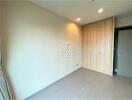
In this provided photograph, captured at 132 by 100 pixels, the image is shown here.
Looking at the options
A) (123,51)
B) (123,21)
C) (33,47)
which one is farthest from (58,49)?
(123,21)

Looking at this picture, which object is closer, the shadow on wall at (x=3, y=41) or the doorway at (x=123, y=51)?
the shadow on wall at (x=3, y=41)

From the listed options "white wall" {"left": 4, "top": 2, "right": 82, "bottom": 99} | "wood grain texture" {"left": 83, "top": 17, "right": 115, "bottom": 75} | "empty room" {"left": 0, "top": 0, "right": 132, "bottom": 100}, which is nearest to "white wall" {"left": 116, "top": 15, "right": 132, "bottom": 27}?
"empty room" {"left": 0, "top": 0, "right": 132, "bottom": 100}

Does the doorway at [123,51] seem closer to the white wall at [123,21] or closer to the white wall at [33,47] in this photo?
the white wall at [123,21]

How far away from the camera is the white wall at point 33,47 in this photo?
7.03ft

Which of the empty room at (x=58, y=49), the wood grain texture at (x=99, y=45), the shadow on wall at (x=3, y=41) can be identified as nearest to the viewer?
the shadow on wall at (x=3, y=41)

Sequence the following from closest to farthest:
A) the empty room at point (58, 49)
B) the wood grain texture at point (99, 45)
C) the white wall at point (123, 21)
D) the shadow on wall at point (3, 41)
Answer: the shadow on wall at point (3, 41)
the empty room at point (58, 49)
the white wall at point (123, 21)
the wood grain texture at point (99, 45)

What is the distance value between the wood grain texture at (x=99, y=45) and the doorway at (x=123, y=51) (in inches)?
16.9

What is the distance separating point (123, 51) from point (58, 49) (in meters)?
2.94

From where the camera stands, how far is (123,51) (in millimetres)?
4117

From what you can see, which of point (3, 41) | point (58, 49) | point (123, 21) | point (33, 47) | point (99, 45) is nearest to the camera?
point (3, 41)

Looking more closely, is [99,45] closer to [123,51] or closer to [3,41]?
[123,51]

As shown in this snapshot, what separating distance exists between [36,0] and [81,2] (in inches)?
49.5

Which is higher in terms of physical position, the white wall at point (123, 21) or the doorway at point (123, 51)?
the white wall at point (123, 21)

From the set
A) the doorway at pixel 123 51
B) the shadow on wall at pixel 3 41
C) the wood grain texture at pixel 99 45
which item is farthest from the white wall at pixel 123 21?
the shadow on wall at pixel 3 41
